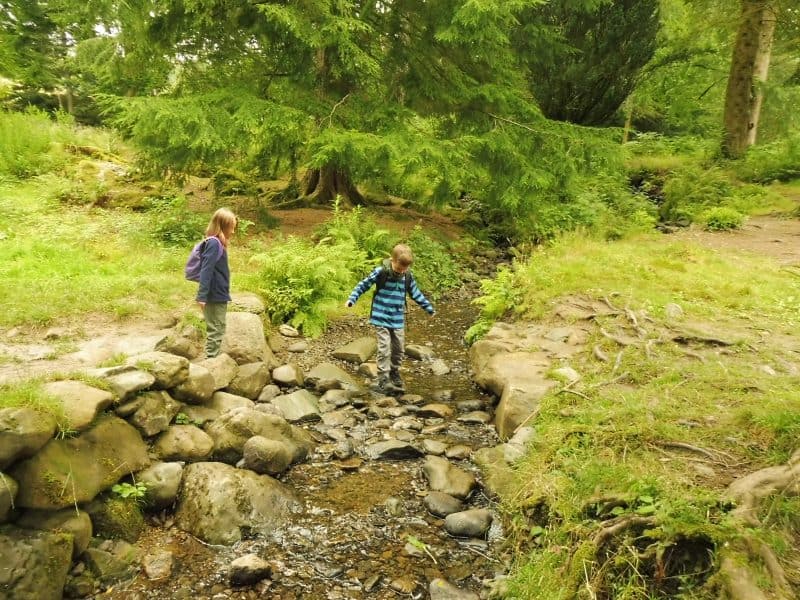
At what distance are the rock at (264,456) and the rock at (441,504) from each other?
147cm

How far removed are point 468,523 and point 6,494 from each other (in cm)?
346

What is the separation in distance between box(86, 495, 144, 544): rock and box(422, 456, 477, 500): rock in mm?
2604

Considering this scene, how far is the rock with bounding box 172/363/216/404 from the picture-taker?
5207mm

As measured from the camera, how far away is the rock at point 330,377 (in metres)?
7.12

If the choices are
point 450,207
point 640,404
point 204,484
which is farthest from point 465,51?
point 204,484

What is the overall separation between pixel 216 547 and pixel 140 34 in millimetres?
10436

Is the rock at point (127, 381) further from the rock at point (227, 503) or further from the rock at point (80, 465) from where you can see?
the rock at point (227, 503)

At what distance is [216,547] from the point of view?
4199 mm

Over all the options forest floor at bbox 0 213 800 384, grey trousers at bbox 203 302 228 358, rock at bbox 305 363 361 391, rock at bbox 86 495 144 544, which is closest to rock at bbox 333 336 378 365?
rock at bbox 305 363 361 391

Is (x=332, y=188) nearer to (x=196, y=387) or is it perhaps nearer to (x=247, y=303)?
(x=247, y=303)

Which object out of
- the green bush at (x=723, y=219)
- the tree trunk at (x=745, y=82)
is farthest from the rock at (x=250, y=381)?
the tree trunk at (x=745, y=82)

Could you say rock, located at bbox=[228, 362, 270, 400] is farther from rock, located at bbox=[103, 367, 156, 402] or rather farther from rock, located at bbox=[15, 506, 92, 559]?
rock, located at bbox=[15, 506, 92, 559]

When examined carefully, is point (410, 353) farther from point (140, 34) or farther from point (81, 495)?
point (140, 34)

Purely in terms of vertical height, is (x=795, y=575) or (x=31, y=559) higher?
(x=795, y=575)
